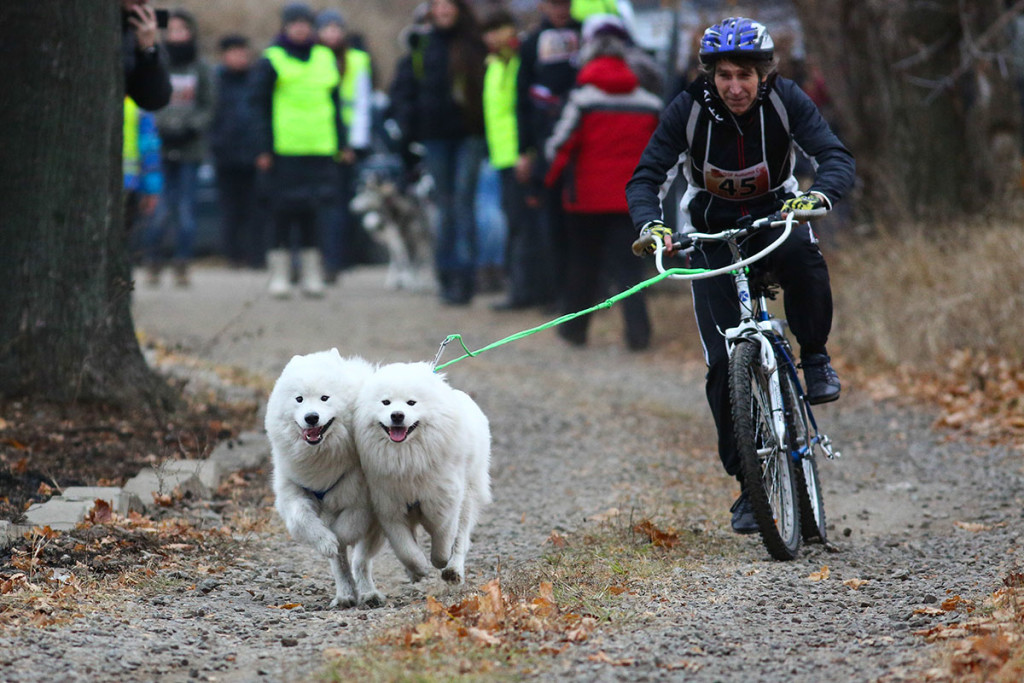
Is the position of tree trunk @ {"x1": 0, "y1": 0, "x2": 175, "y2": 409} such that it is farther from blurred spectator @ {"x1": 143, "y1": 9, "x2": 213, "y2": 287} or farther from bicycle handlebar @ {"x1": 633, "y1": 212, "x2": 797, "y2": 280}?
blurred spectator @ {"x1": 143, "y1": 9, "x2": 213, "y2": 287}

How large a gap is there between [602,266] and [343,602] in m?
7.39

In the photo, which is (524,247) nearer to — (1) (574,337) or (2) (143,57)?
(1) (574,337)

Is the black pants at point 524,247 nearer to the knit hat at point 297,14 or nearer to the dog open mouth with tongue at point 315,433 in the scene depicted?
the knit hat at point 297,14

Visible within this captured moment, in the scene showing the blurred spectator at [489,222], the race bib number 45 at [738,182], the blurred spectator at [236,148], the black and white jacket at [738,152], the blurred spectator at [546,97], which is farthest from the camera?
the blurred spectator at [236,148]

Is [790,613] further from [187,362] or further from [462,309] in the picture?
[462,309]

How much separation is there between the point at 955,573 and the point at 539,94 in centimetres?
772

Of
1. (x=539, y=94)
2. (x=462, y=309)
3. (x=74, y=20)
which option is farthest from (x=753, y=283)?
(x=462, y=309)

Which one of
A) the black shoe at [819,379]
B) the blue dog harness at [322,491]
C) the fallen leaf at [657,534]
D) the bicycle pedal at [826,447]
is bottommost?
the fallen leaf at [657,534]

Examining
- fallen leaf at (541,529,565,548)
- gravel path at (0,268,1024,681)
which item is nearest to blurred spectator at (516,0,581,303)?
gravel path at (0,268,1024,681)

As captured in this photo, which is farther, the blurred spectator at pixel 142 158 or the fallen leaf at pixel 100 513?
the blurred spectator at pixel 142 158

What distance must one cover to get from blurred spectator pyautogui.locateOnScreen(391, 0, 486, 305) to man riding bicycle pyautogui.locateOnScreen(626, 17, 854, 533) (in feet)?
27.5

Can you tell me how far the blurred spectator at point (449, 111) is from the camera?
46.0ft

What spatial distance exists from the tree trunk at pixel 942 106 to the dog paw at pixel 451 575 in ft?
22.8

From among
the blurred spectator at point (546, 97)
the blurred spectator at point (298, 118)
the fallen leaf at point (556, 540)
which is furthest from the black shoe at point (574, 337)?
the fallen leaf at point (556, 540)
